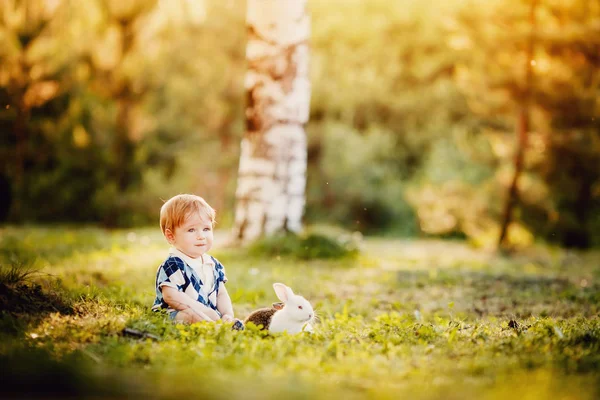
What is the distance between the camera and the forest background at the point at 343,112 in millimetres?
12023

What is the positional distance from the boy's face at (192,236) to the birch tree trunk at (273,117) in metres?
4.61

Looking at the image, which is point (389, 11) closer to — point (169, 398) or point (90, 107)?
point (90, 107)

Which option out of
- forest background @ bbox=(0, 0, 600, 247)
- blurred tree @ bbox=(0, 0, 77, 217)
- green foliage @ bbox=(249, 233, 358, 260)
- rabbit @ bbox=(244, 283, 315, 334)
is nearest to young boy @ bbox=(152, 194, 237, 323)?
rabbit @ bbox=(244, 283, 315, 334)

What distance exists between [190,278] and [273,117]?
5.01 m

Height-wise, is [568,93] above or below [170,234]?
above

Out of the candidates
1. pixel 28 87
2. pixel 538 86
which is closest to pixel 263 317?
pixel 538 86

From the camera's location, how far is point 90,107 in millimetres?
15547

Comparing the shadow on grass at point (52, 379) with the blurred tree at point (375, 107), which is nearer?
the shadow on grass at point (52, 379)

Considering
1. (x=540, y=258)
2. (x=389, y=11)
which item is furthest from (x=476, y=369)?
(x=389, y=11)

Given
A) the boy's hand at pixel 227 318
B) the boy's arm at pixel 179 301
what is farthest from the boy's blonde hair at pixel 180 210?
the boy's hand at pixel 227 318

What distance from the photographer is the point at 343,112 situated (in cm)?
1802

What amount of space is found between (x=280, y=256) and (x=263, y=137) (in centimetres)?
167

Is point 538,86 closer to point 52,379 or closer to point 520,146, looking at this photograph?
point 520,146

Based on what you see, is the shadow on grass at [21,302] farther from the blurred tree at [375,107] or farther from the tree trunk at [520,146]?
the blurred tree at [375,107]
